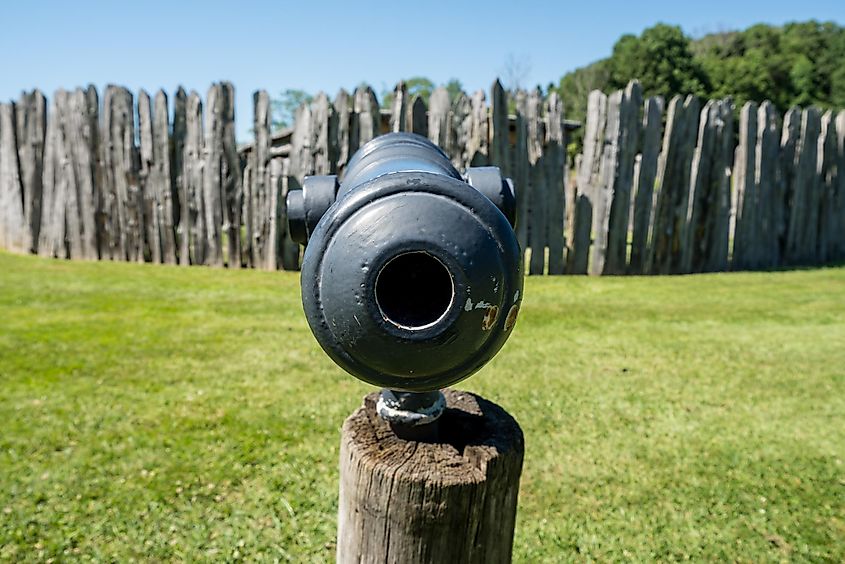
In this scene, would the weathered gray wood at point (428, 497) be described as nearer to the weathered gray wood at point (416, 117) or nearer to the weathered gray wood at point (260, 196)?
the weathered gray wood at point (416, 117)

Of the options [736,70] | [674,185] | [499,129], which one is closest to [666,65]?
[736,70]

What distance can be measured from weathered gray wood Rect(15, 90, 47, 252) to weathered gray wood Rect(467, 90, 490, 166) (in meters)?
5.96

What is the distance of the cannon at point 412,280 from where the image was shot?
4.87 ft

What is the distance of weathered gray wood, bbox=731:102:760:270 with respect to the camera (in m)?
9.23

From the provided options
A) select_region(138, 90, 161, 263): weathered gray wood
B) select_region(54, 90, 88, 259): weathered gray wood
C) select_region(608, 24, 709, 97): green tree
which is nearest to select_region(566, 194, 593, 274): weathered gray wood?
select_region(138, 90, 161, 263): weathered gray wood

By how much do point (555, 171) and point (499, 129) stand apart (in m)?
0.91

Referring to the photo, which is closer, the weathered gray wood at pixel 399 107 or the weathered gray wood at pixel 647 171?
the weathered gray wood at pixel 399 107

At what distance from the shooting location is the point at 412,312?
1.60 meters

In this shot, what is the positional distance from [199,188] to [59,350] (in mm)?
3987

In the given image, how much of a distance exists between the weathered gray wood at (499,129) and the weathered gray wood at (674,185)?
217cm

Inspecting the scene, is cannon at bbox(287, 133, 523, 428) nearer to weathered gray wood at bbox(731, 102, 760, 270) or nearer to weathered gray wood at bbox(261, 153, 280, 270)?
weathered gray wood at bbox(261, 153, 280, 270)

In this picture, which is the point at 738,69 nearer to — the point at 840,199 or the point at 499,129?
the point at 840,199

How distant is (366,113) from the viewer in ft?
27.4

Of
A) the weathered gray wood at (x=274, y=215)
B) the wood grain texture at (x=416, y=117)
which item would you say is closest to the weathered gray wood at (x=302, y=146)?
the weathered gray wood at (x=274, y=215)
